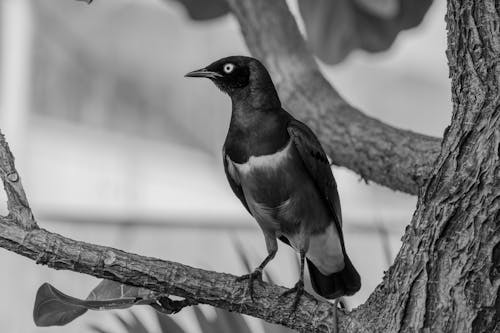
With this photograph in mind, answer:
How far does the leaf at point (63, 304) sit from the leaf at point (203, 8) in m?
1.29

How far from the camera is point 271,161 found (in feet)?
5.45

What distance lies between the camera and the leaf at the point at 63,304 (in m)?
1.29

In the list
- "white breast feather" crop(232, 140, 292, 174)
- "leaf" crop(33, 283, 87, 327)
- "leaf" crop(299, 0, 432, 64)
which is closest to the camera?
"leaf" crop(33, 283, 87, 327)

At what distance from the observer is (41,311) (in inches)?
51.9

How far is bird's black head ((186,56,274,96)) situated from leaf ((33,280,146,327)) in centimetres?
51

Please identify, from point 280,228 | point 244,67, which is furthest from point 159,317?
point 244,67

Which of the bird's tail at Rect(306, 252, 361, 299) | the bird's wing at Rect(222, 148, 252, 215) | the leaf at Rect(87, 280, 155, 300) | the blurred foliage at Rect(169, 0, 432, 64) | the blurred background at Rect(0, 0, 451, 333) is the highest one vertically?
the blurred foliage at Rect(169, 0, 432, 64)

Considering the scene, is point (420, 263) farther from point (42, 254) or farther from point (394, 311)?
point (42, 254)

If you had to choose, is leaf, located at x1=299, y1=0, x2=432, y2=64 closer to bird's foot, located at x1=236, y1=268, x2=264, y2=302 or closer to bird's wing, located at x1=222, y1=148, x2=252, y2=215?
bird's wing, located at x1=222, y1=148, x2=252, y2=215

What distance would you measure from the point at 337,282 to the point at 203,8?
1052 millimetres

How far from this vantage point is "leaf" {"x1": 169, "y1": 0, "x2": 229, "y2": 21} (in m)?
2.47

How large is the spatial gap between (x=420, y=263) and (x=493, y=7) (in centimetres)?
40

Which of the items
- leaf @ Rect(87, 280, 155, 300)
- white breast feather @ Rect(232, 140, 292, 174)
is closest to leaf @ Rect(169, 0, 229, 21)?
white breast feather @ Rect(232, 140, 292, 174)

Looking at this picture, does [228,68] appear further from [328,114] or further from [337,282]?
[337,282]
